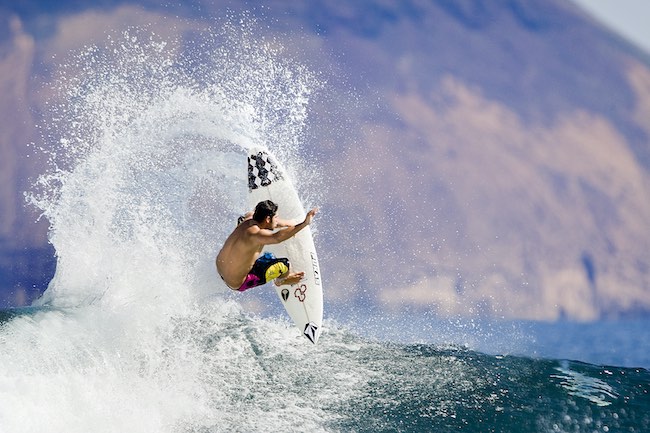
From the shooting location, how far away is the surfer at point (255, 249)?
23.4 feet

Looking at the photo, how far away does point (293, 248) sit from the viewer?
8594mm

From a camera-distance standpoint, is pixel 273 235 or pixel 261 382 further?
pixel 261 382

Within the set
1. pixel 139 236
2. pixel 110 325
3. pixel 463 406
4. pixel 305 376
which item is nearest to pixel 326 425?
pixel 305 376

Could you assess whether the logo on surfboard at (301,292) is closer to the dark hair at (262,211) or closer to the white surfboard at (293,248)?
the white surfboard at (293,248)

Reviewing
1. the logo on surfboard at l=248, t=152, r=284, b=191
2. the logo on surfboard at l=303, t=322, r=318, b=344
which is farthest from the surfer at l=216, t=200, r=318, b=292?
the logo on surfboard at l=248, t=152, r=284, b=191

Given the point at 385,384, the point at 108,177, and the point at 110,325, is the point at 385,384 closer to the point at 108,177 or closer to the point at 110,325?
the point at 110,325

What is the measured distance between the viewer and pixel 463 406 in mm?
8328

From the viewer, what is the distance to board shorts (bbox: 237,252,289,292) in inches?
304

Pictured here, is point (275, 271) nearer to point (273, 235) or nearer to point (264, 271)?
point (264, 271)

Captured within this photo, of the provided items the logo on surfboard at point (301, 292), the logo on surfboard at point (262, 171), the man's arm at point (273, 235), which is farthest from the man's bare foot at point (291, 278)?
the logo on surfboard at point (262, 171)

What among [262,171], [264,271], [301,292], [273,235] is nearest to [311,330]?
[301,292]

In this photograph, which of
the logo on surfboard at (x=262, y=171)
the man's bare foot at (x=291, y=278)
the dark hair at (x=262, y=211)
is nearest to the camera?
the dark hair at (x=262, y=211)

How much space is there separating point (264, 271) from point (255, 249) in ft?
1.95

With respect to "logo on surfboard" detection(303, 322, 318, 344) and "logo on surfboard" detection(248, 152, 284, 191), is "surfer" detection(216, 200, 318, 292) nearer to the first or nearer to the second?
"logo on surfboard" detection(303, 322, 318, 344)
